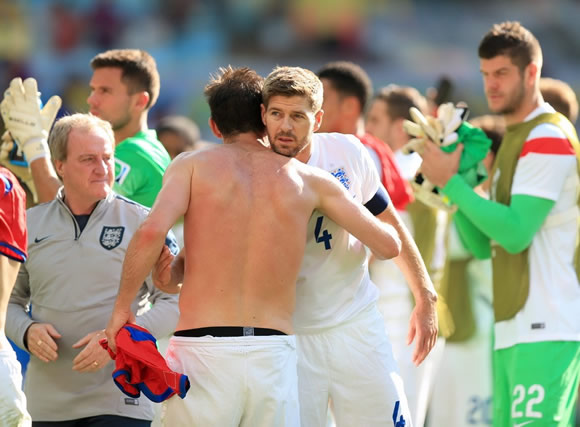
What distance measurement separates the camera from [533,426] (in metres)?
5.16

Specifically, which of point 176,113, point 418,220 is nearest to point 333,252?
point 418,220

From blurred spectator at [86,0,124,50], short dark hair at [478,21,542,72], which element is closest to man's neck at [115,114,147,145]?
short dark hair at [478,21,542,72]

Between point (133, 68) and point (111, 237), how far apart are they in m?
1.72

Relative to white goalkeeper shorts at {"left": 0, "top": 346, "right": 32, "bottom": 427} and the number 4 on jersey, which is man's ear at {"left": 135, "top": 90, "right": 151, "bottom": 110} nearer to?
the number 4 on jersey

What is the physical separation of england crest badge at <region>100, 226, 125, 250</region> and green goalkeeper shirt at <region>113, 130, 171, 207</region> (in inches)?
35.3

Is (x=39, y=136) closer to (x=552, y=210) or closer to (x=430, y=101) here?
(x=552, y=210)

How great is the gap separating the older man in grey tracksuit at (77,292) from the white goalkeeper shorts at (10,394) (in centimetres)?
42

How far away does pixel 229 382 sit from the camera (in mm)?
3756

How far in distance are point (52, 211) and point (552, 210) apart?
2646 mm

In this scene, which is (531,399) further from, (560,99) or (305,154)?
(560,99)

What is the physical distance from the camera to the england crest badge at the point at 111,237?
457cm

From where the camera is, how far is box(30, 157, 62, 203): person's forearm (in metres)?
5.33

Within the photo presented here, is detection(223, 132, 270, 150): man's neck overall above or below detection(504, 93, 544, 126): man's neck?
below

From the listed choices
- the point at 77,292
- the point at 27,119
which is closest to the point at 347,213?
the point at 77,292
